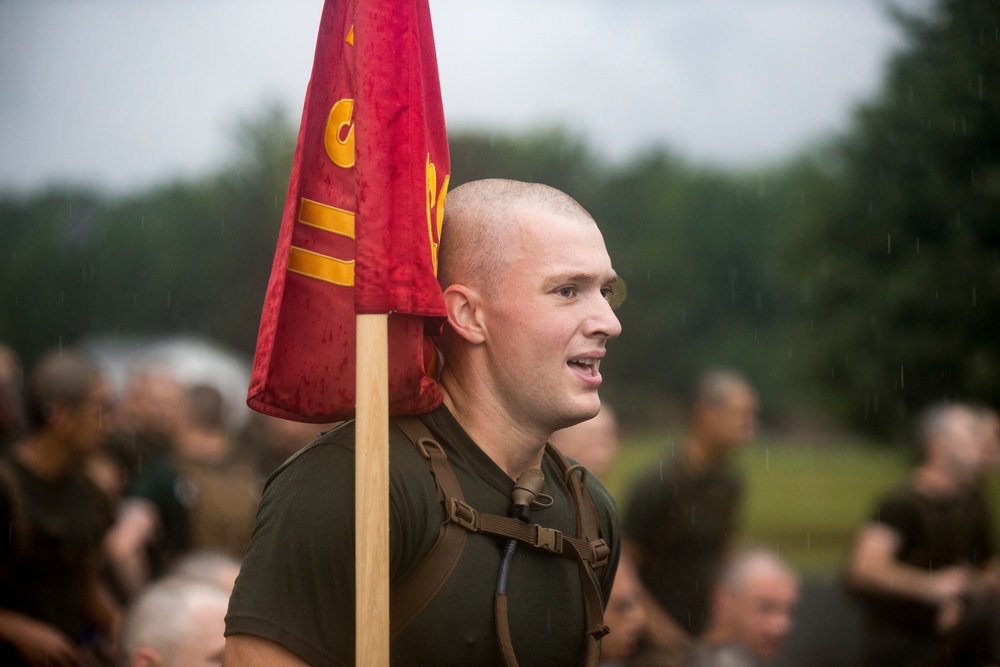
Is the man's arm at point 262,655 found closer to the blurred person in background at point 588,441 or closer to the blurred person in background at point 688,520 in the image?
the blurred person in background at point 588,441

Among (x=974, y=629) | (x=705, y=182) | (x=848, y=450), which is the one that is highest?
(x=705, y=182)

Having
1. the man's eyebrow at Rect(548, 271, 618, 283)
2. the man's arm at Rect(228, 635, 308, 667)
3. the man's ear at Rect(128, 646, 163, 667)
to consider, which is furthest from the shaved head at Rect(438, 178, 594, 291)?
the man's ear at Rect(128, 646, 163, 667)

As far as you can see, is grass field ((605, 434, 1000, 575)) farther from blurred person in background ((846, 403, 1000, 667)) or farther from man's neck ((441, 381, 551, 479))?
man's neck ((441, 381, 551, 479))

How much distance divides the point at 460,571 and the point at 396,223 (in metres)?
0.69

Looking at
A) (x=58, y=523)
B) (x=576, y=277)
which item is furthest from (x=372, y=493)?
(x=58, y=523)

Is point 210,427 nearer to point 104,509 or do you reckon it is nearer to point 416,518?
point 104,509

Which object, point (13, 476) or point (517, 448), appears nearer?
point (517, 448)

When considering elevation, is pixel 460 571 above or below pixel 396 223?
below

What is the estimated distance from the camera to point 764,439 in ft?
144

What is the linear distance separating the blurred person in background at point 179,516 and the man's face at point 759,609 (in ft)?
7.99

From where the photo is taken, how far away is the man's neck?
2383 millimetres

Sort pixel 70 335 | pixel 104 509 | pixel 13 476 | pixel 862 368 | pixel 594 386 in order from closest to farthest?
pixel 594 386
pixel 13 476
pixel 104 509
pixel 862 368
pixel 70 335

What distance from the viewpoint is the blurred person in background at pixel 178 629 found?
10.5 ft

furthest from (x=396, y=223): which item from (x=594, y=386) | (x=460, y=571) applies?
(x=460, y=571)
